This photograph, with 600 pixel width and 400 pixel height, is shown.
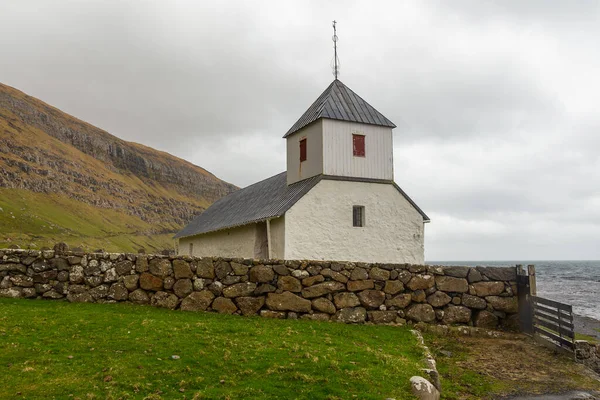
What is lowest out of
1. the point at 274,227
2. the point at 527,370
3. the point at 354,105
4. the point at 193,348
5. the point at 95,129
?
the point at 527,370

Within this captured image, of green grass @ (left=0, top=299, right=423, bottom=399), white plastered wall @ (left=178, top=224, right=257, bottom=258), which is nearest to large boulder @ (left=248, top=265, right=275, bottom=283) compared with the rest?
green grass @ (left=0, top=299, right=423, bottom=399)

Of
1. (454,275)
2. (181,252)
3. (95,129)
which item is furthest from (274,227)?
(95,129)

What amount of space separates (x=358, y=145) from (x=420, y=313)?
1073 centimetres

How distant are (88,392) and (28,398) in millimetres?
703

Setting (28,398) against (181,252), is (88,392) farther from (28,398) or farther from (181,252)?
(181,252)

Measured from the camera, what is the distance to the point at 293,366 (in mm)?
7688

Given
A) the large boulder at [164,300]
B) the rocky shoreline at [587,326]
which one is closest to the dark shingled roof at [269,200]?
the large boulder at [164,300]

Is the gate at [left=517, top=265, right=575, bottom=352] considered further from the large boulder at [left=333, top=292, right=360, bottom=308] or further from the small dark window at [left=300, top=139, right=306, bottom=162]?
the small dark window at [left=300, top=139, right=306, bottom=162]

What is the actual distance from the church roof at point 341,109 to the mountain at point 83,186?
63.5m

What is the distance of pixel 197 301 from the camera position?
1242cm

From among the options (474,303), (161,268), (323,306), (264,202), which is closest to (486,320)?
(474,303)

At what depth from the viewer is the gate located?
11.1 m

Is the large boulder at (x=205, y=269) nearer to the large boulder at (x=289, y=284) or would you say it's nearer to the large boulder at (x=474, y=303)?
the large boulder at (x=289, y=284)

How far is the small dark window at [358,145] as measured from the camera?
22.0 m
